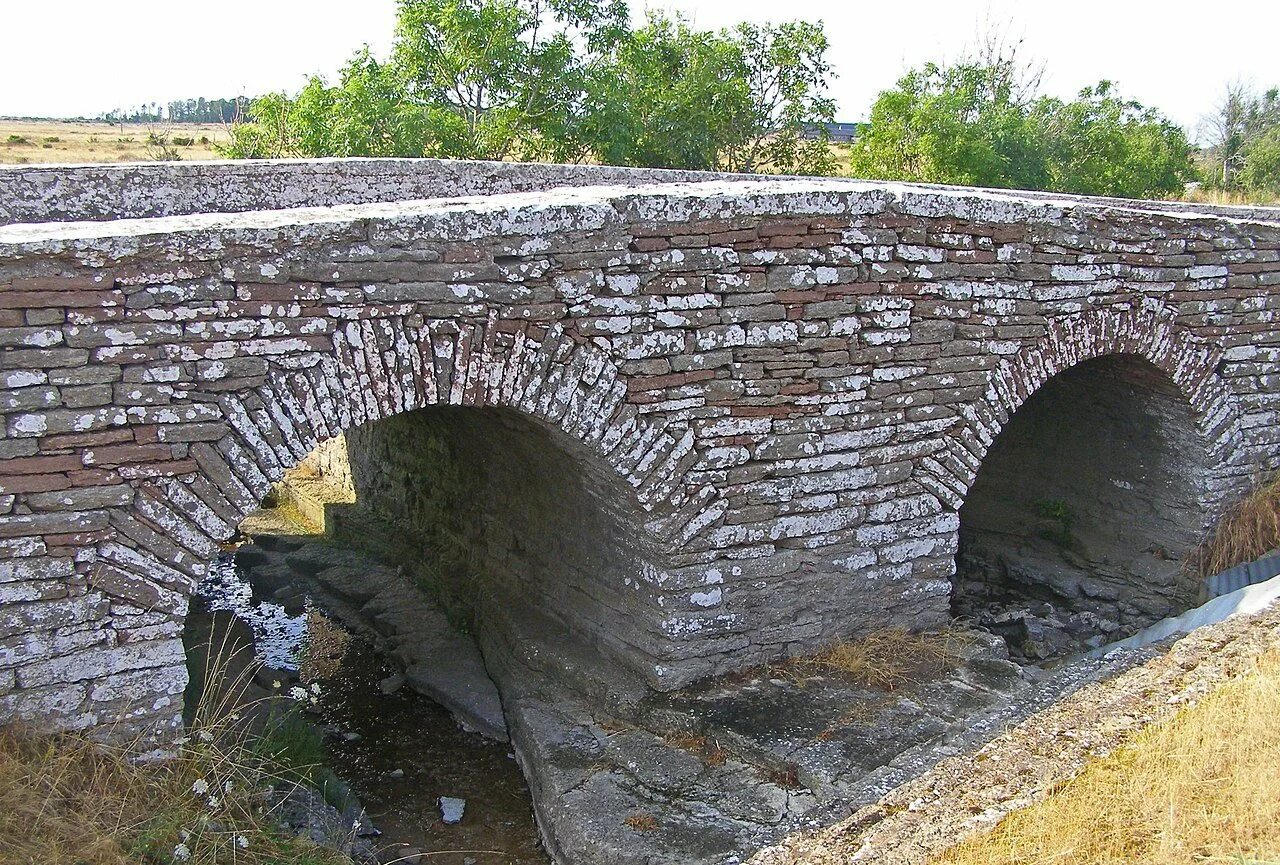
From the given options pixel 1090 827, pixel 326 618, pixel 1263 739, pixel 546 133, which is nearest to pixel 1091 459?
pixel 1263 739

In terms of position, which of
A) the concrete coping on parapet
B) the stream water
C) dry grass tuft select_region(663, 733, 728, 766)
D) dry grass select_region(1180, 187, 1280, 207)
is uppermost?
dry grass select_region(1180, 187, 1280, 207)

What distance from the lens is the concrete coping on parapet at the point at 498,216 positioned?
4066 mm

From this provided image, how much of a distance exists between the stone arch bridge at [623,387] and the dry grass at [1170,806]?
87.8 inches

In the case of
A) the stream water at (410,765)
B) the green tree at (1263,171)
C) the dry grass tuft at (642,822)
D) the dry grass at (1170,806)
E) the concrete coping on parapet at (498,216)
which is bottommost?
the stream water at (410,765)

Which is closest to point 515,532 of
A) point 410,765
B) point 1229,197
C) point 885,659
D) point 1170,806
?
point 410,765

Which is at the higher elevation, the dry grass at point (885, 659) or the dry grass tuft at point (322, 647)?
the dry grass at point (885, 659)

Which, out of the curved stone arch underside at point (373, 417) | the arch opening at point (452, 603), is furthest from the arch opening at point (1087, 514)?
the curved stone arch underside at point (373, 417)

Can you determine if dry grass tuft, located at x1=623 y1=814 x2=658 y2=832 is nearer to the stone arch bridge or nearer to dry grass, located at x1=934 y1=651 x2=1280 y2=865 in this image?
the stone arch bridge

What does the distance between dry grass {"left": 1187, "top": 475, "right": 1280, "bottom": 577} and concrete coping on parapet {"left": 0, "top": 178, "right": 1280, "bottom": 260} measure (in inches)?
107

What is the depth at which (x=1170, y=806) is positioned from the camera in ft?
11.1

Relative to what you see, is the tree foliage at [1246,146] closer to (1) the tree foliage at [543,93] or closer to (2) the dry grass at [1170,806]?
(1) the tree foliage at [543,93]

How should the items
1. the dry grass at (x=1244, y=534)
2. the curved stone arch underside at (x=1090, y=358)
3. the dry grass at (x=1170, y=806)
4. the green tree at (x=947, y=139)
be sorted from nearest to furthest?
the dry grass at (x=1170, y=806), the curved stone arch underside at (x=1090, y=358), the dry grass at (x=1244, y=534), the green tree at (x=947, y=139)

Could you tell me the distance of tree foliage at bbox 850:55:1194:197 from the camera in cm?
1681

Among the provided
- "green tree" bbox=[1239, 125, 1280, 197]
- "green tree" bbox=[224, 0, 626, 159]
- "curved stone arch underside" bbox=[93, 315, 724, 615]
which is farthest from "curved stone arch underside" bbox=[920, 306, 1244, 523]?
"green tree" bbox=[1239, 125, 1280, 197]
